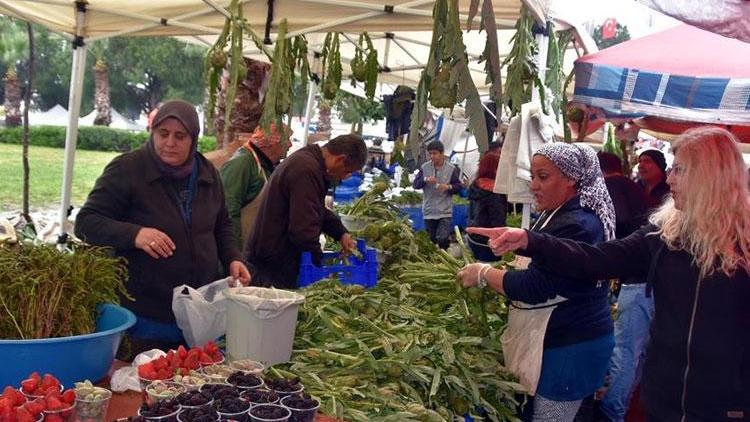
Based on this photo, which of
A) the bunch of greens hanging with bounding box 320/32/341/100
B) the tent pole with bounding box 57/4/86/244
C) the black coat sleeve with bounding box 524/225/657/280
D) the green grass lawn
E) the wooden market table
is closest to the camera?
the wooden market table

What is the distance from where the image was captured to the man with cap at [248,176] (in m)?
5.03

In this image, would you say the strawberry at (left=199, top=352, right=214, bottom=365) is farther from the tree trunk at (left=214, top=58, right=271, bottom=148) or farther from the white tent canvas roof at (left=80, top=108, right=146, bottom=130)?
the white tent canvas roof at (left=80, top=108, right=146, bottom=130)

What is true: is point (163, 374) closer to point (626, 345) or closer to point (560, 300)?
point (560, 300)

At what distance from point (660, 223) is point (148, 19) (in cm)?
405

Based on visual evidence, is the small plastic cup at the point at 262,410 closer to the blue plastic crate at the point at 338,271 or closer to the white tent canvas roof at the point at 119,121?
the blue plastic crate at the point at 338,271

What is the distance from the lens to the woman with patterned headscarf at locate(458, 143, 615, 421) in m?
3.18

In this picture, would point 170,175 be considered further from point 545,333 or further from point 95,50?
point 95,50

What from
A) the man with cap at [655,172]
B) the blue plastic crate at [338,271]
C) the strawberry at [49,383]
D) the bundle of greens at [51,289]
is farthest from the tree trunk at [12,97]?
the strawberry at [49,383]

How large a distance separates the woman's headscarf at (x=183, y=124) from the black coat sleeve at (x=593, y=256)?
1.45 metres

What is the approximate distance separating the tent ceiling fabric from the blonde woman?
6.97 feet

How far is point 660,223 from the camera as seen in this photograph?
2830 millimetres

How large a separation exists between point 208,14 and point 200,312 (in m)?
3.07

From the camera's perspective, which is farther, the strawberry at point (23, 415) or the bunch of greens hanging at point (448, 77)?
the bunch of greens hanging at point (448, 77)

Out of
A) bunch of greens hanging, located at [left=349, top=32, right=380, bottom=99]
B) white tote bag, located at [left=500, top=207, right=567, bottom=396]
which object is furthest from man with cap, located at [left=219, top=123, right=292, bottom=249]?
white tote bag, located at [left=500, top=207, right=567, bottom=396]
